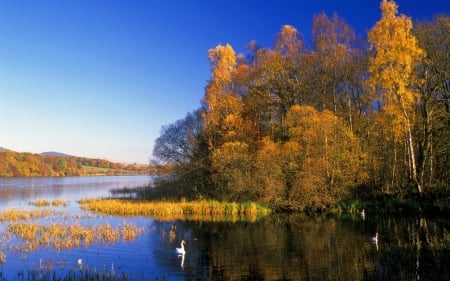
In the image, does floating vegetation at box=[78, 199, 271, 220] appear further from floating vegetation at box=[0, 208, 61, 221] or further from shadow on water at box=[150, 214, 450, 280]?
shadow on water at box=[150, 214, 450, 280]

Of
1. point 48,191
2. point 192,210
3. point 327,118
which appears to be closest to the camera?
point 327,118

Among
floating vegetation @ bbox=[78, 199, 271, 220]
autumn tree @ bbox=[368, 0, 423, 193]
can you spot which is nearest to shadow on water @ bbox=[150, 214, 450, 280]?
floating vegetation @ bbox=[78, 199, 271, 220]

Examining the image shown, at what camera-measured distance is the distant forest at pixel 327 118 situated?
3491 centimetres

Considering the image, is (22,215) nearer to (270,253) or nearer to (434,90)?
(270,253)

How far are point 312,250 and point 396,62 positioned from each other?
733 inches

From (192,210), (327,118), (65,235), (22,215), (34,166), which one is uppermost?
(327,118)

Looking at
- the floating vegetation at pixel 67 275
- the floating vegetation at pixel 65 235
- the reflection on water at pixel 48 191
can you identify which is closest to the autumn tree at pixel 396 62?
the floating vegetation at pixel 65 235

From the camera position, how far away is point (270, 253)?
2220 cm

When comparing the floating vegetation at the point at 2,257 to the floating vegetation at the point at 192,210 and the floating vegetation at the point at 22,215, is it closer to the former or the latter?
the floating vegetation at the point at 22,215

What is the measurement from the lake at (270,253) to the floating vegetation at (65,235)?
76 cm

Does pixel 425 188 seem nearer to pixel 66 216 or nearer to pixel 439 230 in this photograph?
pixel 439 230

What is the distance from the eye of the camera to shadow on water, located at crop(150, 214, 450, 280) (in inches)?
695

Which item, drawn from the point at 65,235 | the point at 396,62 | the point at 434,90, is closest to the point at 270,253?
the point at 65,235

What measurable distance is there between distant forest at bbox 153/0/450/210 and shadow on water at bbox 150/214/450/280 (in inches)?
281
